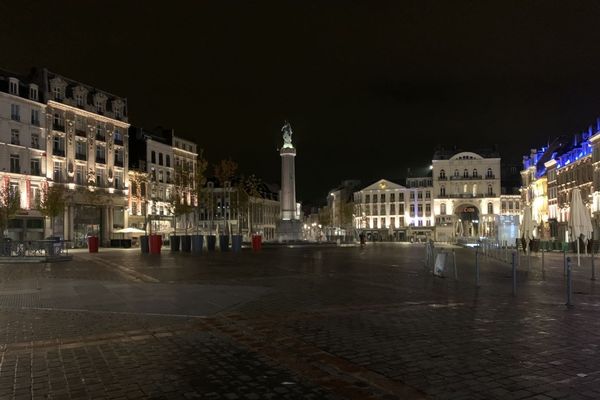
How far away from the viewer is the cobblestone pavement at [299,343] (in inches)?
245

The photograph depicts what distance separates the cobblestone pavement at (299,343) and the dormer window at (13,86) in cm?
5268

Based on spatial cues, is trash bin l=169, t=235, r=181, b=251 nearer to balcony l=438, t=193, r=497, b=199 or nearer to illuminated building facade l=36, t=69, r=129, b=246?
illuminated building facade l=36, t=69, r=129, b=246

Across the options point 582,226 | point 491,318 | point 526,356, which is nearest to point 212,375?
point 526,356

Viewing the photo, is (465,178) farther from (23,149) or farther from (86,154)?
(23,149)

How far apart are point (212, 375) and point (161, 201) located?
85770 millimetres

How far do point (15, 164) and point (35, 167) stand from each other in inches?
111

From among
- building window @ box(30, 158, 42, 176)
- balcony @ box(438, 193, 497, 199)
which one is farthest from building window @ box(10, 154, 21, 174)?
balcony @ box(438, 193, 497, 199)

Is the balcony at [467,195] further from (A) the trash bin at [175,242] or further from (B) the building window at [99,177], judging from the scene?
(A) the trash bin at [175,242]

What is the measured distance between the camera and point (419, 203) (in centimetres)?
12244

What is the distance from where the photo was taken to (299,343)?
839cm

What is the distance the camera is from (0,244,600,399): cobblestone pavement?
6.21 meters

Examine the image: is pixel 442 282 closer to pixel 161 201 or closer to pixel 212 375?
pixel 212 375

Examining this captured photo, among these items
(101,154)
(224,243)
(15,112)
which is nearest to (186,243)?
(224,243)

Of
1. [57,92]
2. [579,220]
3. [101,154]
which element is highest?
[57,92]
